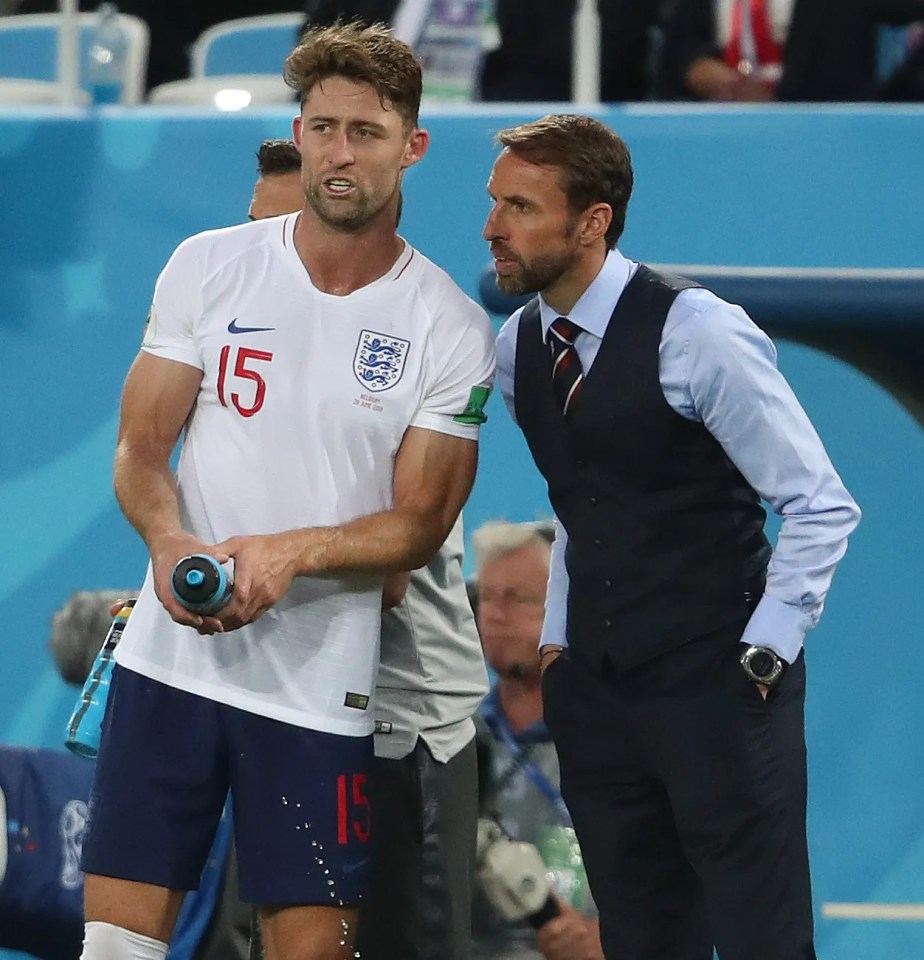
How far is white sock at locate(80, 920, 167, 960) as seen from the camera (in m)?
2.57

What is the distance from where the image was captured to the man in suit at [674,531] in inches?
96.4

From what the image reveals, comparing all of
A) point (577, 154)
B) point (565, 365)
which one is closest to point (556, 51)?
point (577, 154)

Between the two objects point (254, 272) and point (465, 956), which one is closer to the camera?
point (254, 272)

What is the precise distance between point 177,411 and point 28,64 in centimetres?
270

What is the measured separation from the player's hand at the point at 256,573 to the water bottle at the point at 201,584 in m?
0.02

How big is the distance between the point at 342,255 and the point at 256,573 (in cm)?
50

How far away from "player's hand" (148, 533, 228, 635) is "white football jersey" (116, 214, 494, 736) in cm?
13

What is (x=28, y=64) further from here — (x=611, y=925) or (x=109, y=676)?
(x=611, y=925)

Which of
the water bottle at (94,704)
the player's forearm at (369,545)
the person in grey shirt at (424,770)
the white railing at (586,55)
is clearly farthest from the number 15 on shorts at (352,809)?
the white railing at (586,55)

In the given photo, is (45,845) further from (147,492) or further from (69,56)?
(69,56)

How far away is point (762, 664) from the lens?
2447 millimetres

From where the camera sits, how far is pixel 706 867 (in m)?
2.54

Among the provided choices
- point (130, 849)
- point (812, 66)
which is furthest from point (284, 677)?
point (812, 66)

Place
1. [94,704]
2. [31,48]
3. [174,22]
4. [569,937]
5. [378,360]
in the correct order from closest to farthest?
1. [378,360]
2. [94,704]
3. [569,937]
4. [31,48]
5. [174,22]
